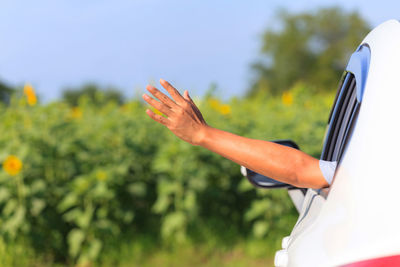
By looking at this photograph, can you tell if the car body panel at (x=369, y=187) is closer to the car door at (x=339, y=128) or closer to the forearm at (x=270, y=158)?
the car door at (x=339, y=128)

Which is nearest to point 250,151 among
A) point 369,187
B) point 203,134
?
point 203,134

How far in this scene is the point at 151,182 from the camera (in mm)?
6246

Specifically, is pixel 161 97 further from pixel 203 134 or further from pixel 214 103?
pixel 214 103

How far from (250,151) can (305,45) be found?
65145mm

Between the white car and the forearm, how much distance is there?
15 centimetres

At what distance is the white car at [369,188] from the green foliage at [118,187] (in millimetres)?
4219

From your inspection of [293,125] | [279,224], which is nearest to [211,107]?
[293,125]

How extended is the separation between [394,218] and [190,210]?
467cm

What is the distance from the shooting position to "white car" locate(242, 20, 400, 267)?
4.06ft

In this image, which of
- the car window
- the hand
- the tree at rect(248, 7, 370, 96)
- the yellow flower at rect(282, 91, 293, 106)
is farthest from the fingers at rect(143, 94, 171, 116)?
the tree at rect(248, 7, 370, 96)

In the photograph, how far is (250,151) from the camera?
1.67 m

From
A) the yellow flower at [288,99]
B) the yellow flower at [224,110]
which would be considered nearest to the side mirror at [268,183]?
the yellow flower at [224,110]

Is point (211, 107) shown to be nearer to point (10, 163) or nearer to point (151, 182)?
point (151, 182)

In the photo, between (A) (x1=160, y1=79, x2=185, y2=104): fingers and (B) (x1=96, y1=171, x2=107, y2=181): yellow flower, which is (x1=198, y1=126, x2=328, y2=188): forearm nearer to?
(A) (x1=160, y1=79, x2=185, y2=104): fingers
